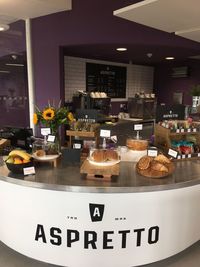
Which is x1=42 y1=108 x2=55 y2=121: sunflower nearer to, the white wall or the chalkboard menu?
the white wall

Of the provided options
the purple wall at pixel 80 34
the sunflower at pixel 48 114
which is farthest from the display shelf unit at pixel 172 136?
the purple wall at pixel 80 34

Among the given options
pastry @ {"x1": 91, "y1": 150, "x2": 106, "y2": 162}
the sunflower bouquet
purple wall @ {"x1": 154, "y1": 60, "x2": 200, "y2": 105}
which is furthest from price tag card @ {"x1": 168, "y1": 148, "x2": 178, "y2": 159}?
purple wall @ {"x1": 154, "y1": 60, "x2": 200, "y2": 105}

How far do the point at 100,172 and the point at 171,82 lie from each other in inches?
238

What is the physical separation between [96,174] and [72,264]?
0.77m

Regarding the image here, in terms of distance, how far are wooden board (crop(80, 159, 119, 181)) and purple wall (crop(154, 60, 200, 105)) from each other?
547 centimetres

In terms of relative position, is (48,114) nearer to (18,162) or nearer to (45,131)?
(45,131)

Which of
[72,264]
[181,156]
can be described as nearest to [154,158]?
[181,156]

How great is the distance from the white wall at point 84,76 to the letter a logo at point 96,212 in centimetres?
396

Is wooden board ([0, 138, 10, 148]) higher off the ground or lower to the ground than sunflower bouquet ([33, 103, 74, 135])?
lower

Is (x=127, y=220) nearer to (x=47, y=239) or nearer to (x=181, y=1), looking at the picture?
(x=47, y=239)

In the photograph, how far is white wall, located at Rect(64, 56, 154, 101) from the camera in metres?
5.51

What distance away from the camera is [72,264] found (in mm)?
2002

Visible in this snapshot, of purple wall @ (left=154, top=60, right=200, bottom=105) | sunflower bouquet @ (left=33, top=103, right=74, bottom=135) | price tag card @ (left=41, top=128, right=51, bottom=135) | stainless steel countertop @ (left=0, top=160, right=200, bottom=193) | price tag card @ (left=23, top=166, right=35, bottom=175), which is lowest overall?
stainless steel countertop @ (left=0, top=160, right=200, bottom=193)

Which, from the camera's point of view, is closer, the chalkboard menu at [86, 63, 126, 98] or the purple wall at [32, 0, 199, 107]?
the purple wall at [32, 0, 199, 107]
